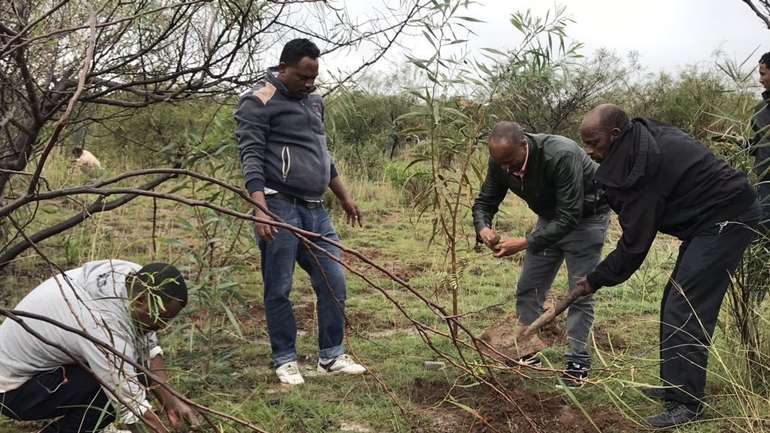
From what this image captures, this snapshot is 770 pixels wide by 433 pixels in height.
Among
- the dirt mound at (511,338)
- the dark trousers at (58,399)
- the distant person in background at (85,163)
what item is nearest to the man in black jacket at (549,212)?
the dirt mound at (511,338)

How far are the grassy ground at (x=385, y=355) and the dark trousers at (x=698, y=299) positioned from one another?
122 millimetres

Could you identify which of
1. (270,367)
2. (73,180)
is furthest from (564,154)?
(73,180)

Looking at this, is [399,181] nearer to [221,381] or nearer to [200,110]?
[200,110]

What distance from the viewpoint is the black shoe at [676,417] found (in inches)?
123

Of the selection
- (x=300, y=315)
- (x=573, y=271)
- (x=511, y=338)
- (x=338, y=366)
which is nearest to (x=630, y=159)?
(x=573, y=271)

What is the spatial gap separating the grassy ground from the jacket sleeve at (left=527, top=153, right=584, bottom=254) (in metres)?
0.56

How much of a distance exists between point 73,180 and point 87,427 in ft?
22.1

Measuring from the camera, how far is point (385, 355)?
170 inches

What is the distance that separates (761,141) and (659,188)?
0.69 meters

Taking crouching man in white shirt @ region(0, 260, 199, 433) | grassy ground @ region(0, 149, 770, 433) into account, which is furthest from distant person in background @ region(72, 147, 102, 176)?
crouching man in white shirt @ region(0, 260, 199, 433)

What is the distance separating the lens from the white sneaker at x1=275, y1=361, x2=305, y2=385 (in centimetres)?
378

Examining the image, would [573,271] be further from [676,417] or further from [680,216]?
[676,417]

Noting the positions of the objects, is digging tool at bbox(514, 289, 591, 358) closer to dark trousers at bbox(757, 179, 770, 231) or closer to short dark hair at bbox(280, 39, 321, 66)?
dark trousers at bbox(757, 179, 770, 231)

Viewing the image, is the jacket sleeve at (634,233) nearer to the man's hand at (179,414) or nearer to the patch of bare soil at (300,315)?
the man's hand at (179,414)
